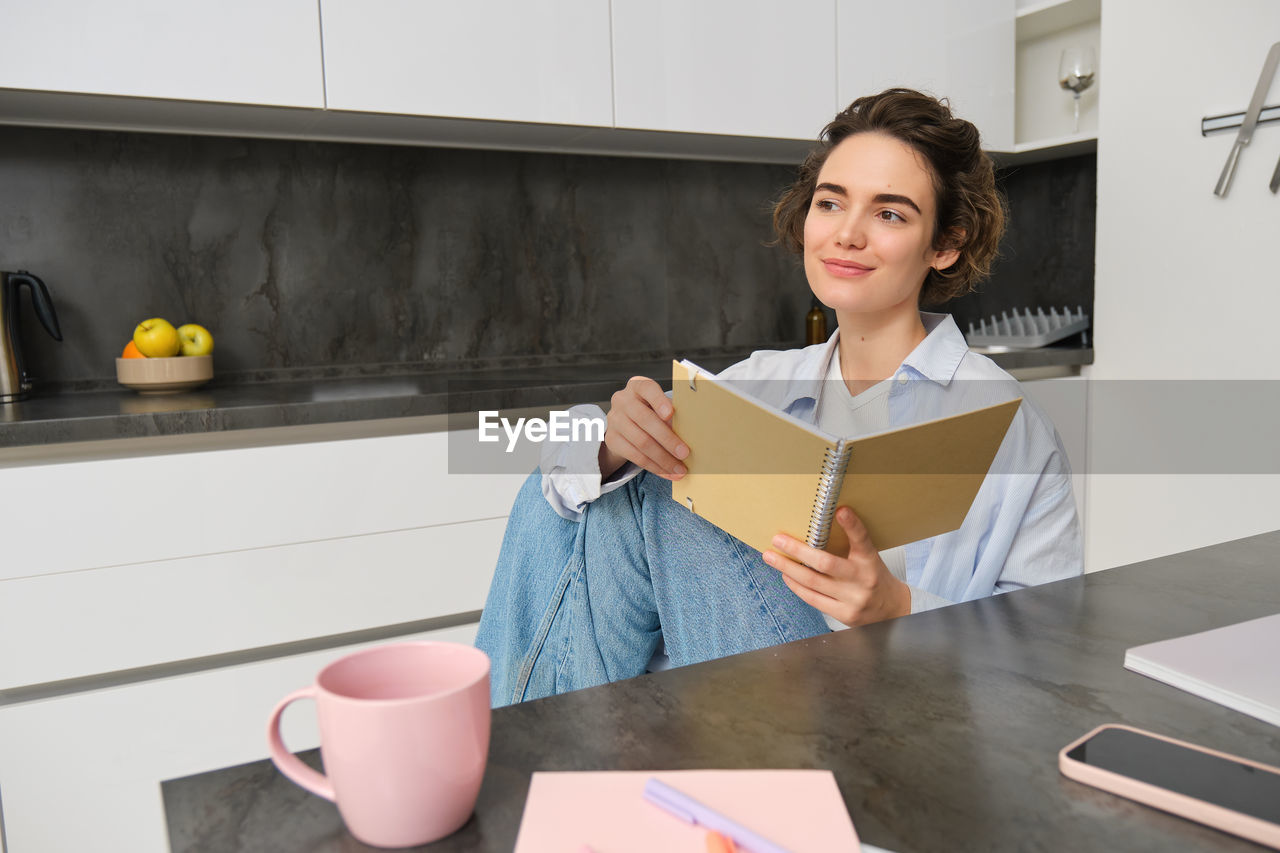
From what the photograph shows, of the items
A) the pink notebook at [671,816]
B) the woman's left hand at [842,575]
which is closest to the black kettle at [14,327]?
the woman's left hand at [842,575]

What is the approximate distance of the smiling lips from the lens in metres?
1.29

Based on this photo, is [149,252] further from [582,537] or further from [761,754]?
[761,754]

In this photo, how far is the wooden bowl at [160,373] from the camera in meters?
1.83

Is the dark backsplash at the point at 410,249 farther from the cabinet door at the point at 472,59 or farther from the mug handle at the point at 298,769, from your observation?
the mug handle at the point at 298,769

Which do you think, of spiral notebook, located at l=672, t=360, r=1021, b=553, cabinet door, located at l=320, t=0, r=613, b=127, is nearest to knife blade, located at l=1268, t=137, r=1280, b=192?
cabinet door, located at l=320, t=0, r=613, b=127

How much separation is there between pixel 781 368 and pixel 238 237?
1.33m

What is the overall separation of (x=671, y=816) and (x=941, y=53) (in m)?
2.48

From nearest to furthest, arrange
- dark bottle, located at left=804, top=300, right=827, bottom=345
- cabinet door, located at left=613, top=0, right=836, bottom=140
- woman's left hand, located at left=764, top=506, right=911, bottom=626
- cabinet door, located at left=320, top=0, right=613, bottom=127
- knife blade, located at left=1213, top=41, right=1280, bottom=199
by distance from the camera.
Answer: woman's left hand, located at left=764, top=506, right=911, bottom=626, cabinet door, located at left=320, top=0, right=613, bottom=127, knife blade, located at left=1213, top=41, right=1280, bottom=199, cabinet door, located at left=613, top=0, right=836, bottom=140, dark bottle, located at left=804, top=300, right=827, bottom=345

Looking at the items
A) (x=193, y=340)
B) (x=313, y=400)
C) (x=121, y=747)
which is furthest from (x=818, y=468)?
(x=193, y=340)

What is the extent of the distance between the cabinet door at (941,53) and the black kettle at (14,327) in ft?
6.00

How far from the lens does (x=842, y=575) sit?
0.83m

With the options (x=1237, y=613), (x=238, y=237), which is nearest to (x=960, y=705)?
(x=1237, y=613)

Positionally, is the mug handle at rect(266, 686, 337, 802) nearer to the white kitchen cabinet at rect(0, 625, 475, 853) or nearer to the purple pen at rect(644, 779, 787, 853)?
the purple pen at rect(644, 779, 787, 853)

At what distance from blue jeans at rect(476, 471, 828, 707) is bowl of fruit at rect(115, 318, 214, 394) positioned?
1111 millimetres
